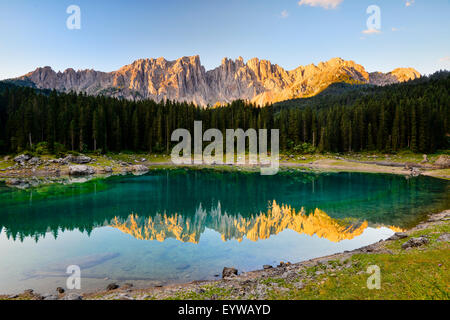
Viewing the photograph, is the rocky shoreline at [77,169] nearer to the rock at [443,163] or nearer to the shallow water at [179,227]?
the rock at [443,163]

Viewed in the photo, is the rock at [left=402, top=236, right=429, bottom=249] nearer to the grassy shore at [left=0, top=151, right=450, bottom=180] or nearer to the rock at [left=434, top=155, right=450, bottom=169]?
the grassy shore at [left=0, top=151, right=450, bottom=180]

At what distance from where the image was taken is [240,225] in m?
27.2

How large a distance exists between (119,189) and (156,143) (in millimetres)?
61194

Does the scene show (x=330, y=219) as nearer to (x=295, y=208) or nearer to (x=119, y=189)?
(x=295, y=208)

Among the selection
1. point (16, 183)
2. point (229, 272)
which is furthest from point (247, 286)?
point (16, 183)

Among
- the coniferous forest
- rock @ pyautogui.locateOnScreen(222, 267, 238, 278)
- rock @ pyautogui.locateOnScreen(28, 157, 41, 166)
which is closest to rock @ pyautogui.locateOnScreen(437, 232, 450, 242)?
rock @ pyautogui.locateOnScreen(222, 267, 238, 278)

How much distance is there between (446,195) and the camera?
123ft

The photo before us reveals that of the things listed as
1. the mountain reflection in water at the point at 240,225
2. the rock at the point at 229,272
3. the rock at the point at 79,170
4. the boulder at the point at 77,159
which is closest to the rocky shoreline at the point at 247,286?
the rock at the point at 229,272

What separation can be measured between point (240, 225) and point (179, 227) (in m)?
6.70

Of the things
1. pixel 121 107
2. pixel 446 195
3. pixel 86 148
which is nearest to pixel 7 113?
pixel 86 148

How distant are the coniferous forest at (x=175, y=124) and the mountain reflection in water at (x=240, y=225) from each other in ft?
202

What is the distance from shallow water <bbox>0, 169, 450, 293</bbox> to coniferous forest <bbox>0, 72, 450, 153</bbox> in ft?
141

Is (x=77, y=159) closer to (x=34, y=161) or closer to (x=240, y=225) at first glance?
(x=34, y=161)

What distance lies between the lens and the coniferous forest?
77938mm
